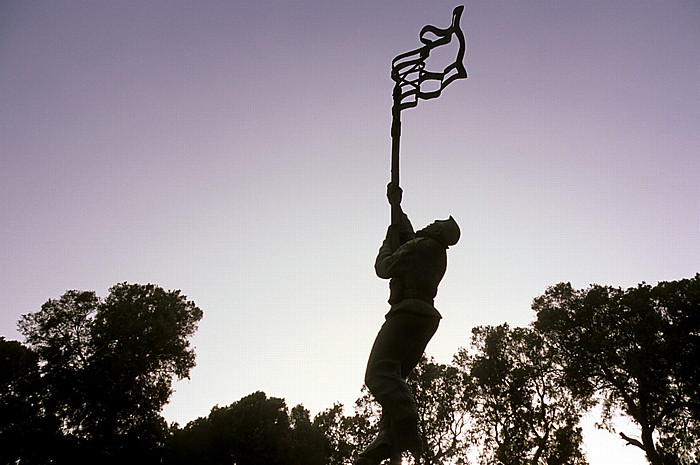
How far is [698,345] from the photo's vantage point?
22062 mm

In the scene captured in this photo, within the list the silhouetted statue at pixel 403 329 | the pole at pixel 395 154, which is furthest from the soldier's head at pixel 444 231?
the pole at pixel 395 154

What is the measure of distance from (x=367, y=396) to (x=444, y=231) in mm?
23961

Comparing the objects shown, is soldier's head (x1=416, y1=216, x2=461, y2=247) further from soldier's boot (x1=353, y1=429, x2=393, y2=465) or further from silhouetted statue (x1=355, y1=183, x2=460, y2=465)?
soldier's boot (x1=353, y1=429, x2=393, y2=465)

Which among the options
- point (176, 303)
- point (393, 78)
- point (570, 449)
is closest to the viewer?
point (393, 78)

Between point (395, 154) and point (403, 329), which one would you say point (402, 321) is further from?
point (395, 154)

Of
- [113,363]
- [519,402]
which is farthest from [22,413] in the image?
[519,402]

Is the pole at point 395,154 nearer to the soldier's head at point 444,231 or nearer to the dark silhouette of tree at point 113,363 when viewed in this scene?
the soldier's head at point 444,231

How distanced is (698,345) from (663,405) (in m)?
3.08

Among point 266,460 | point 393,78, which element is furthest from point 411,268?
point 266,460

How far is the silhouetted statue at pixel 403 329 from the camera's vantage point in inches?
213

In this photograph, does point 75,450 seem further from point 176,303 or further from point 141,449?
point 176,303

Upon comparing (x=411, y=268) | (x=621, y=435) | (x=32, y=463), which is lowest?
(x=411, y=268)

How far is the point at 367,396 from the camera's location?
2836 centimetres

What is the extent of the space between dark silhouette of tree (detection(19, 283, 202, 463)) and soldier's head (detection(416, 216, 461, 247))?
2442 cm
